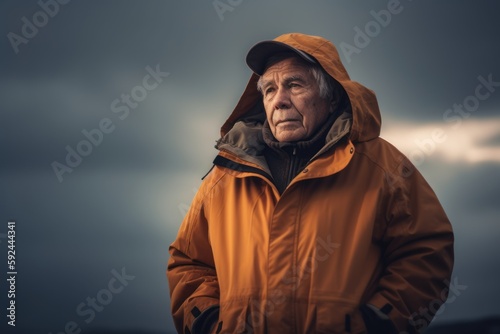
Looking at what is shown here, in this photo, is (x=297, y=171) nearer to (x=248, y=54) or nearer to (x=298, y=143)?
(x=298, y=143)

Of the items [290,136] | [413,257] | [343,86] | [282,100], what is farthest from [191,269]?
[343,86]

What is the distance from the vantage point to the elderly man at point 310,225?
156 inches

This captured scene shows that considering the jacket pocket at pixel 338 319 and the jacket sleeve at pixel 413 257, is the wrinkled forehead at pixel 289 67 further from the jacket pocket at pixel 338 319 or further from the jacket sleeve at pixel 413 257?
the jacket pocket at pixel 338 319

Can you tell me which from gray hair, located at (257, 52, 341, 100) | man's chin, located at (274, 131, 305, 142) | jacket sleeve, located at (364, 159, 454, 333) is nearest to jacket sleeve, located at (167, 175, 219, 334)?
man's chin, located at (274, 131, 305, 142)

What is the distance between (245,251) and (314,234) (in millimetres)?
459

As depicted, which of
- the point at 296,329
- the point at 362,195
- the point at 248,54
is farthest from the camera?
the point at 248,54

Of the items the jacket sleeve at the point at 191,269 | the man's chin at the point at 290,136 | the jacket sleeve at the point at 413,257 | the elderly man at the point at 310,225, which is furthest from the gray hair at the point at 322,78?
the jacket sleeve at the point at 191,269

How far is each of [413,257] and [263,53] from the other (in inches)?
67.1

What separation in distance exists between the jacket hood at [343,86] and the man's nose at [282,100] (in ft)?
1.00

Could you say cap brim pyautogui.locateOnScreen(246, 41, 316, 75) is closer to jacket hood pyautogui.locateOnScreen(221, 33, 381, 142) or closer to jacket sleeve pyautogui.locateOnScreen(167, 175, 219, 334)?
jacket hood pyautogui.locateOnScreen(221, 33, 381, 142)

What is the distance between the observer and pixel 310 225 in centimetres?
405

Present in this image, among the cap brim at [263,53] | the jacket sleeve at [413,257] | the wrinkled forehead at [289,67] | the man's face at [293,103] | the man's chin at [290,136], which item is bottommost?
the jacket sleeve at [413,257]

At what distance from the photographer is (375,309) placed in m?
3.94

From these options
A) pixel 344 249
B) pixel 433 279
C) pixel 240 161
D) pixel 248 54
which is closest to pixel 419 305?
pixel 433 279
